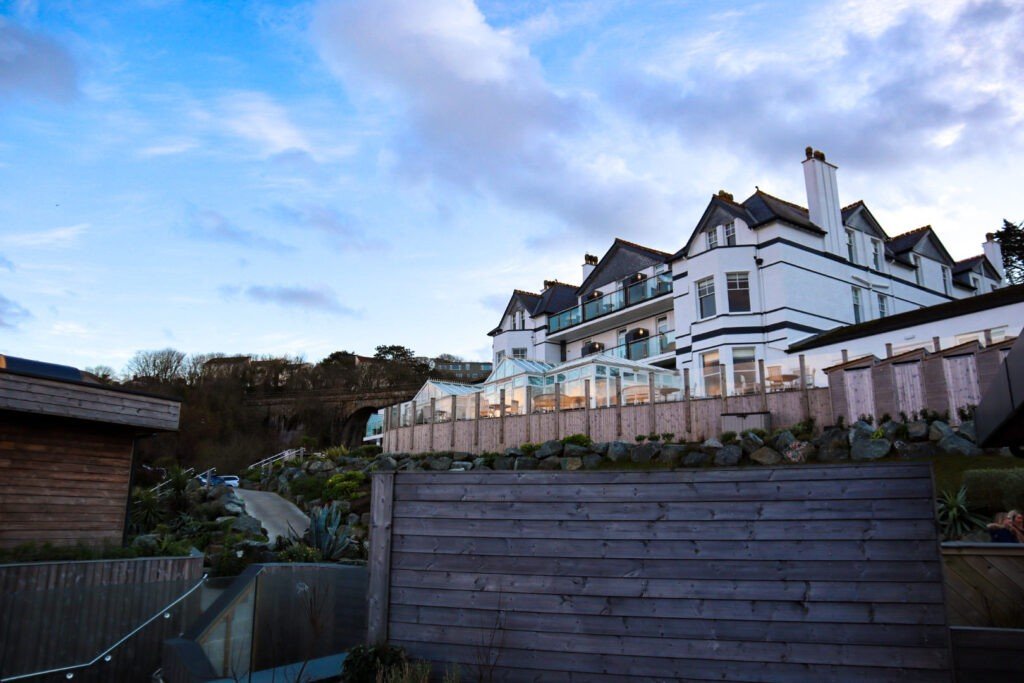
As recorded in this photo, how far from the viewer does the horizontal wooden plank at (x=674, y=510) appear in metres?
5.03

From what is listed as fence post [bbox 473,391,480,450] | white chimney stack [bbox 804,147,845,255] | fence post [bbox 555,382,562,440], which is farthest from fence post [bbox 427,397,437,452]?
white chimney stack [bbox 804,147,845,255]

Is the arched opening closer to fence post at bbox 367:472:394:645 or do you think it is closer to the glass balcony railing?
the glass balcony railing

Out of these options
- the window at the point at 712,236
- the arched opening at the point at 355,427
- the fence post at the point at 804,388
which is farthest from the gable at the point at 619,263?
the arched opening at the point at 355,427

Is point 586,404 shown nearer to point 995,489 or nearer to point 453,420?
point 453,420

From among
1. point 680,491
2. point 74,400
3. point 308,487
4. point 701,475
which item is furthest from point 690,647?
point 308,487

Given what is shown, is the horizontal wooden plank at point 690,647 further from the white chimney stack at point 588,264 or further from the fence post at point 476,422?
the white chimney stack at point 588,264

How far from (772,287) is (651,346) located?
22.2 feet

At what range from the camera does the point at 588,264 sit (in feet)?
143

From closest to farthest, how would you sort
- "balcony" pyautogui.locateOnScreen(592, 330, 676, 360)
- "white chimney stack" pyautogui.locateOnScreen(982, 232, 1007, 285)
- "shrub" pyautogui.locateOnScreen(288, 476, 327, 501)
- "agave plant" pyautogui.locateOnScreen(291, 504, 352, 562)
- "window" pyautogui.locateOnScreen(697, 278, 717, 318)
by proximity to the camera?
"agave plant" pyautogui.locateOnScreen(291, 504, 352, 562) < "shrub" pyautogui.locateOnScreen(288, 476, 327, 501) < "window" pyautogui.locateOnScreen(697, 278, 717, 318) < "balcony" pyautogui.locateOnScreen(592, 330, 676, 360) < "white chimney stack" pyautogui.locateOnScreen(982, 232, 1007, 285)

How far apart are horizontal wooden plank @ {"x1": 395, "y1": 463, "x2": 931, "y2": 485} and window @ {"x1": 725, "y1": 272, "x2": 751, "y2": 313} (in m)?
23.1

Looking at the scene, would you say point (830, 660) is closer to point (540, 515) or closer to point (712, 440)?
point (540, 515)

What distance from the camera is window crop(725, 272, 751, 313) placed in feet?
89.8

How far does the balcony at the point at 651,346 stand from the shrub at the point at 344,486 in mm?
14470

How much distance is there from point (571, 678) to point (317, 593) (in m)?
3.19
